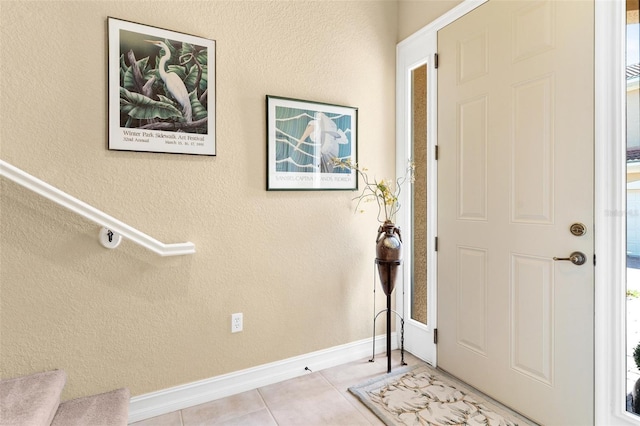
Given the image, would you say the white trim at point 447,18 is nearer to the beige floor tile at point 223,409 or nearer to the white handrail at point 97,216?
the white handrail at point 97,216

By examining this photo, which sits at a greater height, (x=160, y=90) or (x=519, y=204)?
(x=160, y=90)

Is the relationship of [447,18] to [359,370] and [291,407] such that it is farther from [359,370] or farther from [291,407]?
[291,407]

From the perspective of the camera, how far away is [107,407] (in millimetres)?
1644

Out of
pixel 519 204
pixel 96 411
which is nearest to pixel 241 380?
pixel 96 411

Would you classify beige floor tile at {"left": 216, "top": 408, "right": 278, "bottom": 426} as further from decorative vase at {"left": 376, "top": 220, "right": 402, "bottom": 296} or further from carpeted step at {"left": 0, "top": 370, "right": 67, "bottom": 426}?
decorative vase at {"left": 376, "top": 220, "right": 402, "bottom": 296}

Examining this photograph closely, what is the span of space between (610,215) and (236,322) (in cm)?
203

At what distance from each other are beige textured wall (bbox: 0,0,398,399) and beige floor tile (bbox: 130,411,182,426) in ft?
0.53

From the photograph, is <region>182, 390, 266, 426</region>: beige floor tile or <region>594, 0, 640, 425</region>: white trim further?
<region>182, 390, 266, 426</region>: beige floor tile

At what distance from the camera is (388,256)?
2258mm

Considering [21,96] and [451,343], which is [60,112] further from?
[451,343]

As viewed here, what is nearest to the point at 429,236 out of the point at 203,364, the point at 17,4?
the point at 203,364

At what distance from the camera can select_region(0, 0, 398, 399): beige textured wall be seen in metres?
1.63

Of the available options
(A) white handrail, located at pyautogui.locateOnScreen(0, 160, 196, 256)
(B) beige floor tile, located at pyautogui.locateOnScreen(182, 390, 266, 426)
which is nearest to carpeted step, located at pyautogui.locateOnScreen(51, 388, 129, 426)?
(B) beige floor tile, located at pyautogui.locateOnScreen(182, 390, 266, 426)

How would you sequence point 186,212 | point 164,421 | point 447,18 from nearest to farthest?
point 164,421
point 186,212
point 447,18
